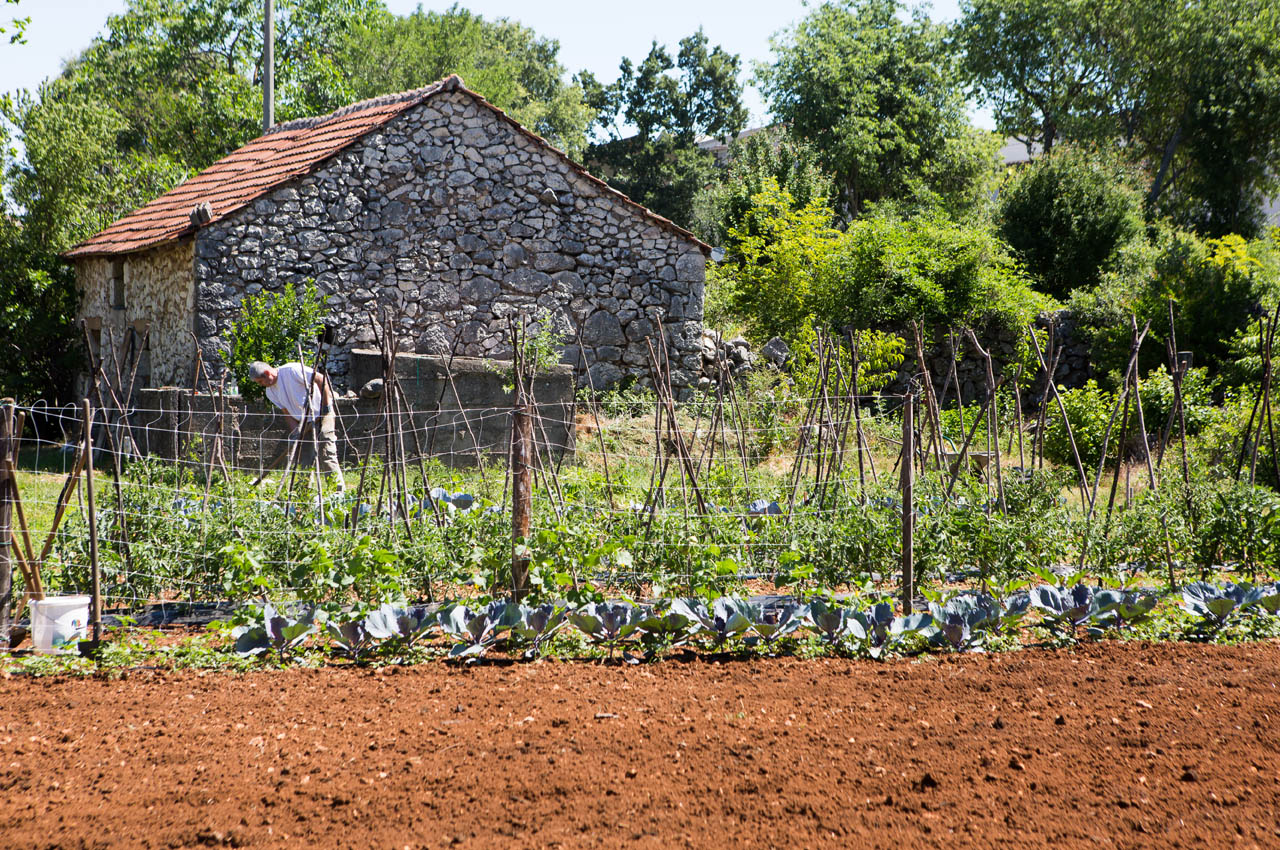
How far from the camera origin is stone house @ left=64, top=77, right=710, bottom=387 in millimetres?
10883

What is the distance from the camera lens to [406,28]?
27.7 meters

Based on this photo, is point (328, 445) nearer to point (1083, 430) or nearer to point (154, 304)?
point (154, 304)

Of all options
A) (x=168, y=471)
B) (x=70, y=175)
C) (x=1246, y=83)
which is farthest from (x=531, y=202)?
(x=1246, y=83)

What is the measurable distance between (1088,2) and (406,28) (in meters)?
18.2

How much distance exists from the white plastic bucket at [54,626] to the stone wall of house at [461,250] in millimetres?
6639

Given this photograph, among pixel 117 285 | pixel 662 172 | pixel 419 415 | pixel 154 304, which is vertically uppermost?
pixel 662 172

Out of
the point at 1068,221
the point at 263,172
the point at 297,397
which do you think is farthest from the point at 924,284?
the point at 297,397

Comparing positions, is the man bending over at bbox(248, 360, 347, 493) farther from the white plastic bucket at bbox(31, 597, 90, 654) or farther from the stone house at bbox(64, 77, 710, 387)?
the white plastic bucket at bbox(31, 597, 90, 654)

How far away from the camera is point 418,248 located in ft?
38.1

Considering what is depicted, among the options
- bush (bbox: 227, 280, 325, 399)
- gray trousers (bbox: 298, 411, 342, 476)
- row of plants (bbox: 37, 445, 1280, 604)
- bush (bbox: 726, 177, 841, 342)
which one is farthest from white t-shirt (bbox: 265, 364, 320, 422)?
bush (bbox: 726, 177, 841, 342)

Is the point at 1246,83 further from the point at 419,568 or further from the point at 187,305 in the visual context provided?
the point at 419,568

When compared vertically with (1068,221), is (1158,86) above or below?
above

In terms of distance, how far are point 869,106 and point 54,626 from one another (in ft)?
81.2

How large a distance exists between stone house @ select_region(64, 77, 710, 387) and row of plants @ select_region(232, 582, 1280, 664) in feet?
20.6
